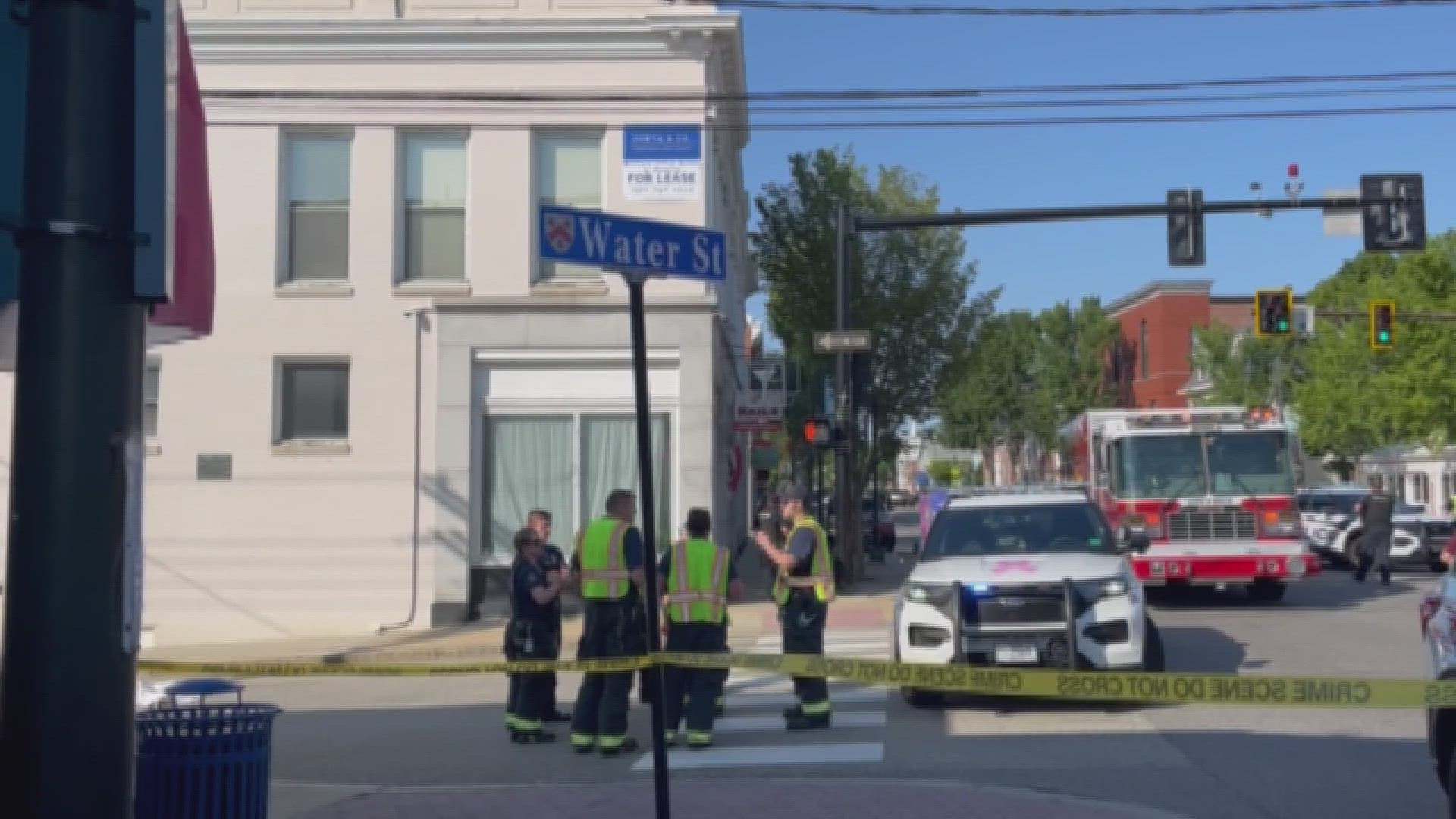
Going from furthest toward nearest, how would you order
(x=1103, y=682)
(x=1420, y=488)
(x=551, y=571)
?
(x=1420, y=488), (x=551, y=571), (x=1103, y=682)

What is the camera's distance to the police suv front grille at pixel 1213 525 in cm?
2003

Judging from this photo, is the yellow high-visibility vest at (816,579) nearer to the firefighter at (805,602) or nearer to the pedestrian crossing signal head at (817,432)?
the firefighter at (805,602)

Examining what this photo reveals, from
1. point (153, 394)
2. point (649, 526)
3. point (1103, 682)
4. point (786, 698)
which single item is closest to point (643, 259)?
point (649, 526)

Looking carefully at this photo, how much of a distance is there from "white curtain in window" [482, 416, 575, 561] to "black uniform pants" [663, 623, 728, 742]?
10.3 meters

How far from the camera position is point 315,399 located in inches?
838

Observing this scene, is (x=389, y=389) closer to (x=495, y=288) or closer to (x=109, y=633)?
(x=495, y=288)

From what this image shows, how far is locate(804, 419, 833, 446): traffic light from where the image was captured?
2305 cm

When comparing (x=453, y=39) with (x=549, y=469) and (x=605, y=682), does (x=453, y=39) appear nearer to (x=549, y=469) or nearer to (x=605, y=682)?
(x=549, y=469)

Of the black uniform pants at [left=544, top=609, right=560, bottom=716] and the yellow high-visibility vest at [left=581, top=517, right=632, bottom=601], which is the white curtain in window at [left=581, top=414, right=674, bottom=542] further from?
the yellow high-visibility vest at [left=581, top=517, right=632, bottom=601]

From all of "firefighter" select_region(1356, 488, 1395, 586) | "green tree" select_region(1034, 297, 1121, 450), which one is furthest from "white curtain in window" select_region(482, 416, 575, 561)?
"green tree" select_region(1034, 297, 1121, 450)

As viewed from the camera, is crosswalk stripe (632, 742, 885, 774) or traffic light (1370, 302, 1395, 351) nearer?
crosswalk stripe (632, 742, 885, 774)

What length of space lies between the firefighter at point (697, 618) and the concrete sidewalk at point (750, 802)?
112 cm

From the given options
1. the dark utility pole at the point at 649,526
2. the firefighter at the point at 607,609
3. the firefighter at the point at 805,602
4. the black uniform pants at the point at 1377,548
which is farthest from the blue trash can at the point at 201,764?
the black uniform pants at the point at 1377,548

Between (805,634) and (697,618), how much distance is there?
123cm
